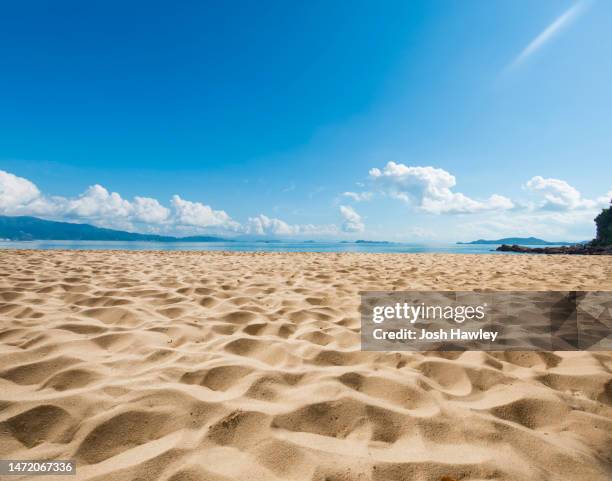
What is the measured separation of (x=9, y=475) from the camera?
120 cm

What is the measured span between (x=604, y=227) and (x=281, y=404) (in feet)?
180

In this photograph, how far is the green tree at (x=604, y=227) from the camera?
36.6 meters

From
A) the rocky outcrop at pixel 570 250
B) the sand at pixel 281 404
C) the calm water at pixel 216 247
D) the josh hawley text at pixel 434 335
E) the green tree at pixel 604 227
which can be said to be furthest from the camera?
the green tree at pixel 604 227

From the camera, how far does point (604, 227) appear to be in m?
39.0

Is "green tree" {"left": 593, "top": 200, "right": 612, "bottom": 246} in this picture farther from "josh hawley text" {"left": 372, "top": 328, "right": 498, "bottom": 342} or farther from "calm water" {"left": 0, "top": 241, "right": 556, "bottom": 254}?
"josh hawley text" {"left": 372, "top": 328, "right": 498, "bottom": 342}

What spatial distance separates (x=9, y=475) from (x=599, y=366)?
3.55 metres

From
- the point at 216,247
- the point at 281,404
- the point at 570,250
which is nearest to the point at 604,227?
the point at 570,250

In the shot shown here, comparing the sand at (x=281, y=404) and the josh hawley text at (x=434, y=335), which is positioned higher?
the josh hawley text at (x=434, y=335)

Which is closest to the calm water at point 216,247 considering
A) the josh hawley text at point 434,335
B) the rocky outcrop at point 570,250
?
the rocky outcrop at point 570,250

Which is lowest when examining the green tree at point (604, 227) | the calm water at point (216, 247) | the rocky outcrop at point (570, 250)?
the calm water at point (216, 247)

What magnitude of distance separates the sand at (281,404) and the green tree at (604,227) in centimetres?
4869

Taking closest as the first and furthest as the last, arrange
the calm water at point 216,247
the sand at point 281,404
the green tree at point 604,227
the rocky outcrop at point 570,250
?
the sand at point 281,404 < the rocky outcrop at point 570,250 < the calm water at point 216,247 < the green tree at point 604,227

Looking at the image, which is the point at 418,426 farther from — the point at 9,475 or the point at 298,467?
the point at 9,475

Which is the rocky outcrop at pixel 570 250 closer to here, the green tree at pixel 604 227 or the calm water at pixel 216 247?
the calm water at pixel 216 247
